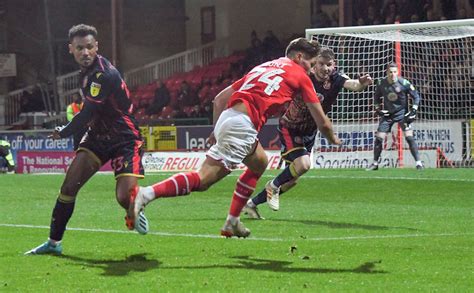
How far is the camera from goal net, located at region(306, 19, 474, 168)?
1013 inches

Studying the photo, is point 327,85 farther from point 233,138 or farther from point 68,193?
point 68,193

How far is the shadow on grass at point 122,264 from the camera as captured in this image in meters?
9.23

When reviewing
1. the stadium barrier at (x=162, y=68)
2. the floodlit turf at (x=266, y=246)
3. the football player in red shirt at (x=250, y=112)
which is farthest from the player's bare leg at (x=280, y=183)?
the stadium barrier at (x=162, y=68)

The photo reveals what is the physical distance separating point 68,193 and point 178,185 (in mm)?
1178

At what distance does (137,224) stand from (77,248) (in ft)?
4.94

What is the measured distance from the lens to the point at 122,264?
9672mm

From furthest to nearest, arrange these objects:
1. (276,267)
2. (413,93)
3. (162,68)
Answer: (162,68), (413,93), (276,267)

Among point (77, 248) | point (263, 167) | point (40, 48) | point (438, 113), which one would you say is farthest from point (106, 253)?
point (40, 48)

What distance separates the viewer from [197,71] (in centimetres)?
3888

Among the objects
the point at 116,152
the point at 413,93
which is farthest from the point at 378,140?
the point at 116,152

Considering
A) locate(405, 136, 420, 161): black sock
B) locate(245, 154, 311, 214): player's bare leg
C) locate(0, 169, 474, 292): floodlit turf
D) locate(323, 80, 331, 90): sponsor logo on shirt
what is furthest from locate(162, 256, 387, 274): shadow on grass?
locate(405, 136, 420, 161): black sock

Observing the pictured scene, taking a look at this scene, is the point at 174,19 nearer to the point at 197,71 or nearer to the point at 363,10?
the point at 197,71

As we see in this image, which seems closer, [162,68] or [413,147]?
[413,147]

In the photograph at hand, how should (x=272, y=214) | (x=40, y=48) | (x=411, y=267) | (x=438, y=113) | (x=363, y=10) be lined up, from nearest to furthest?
(x=411, y=267) < (x=272, y=214) < (x=438, y=113) < (x=363, y=10) < (x=40, y=48)
